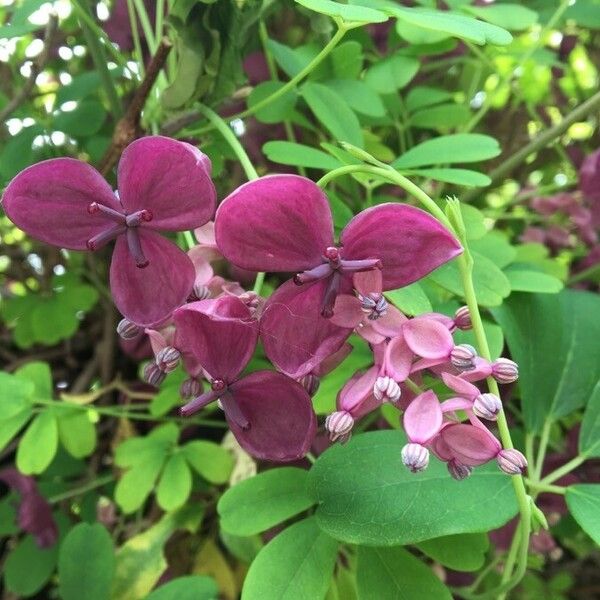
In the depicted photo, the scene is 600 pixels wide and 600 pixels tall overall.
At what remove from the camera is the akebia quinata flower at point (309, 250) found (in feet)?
1.13

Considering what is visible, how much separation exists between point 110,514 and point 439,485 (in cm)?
40

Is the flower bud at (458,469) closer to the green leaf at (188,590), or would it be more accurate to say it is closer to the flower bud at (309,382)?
the flower bud at (309,382)

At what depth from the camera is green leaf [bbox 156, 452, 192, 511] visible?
0.61 metres

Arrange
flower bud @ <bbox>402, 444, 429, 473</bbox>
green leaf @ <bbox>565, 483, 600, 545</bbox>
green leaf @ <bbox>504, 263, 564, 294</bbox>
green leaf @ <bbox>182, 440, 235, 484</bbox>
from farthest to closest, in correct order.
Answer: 1. green leaf @ <bbox>182, 440, 235, 484</bbox>
2. green leaf @ <bbox>504, 263, 564, 294</bbox>
3. green leaf @ <bbox>565, 483, 600, 545</bbox>
4. flower bud @ <bbox>402, 444, 429, 473</bbox>

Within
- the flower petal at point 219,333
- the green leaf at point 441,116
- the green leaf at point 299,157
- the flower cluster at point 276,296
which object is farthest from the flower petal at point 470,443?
the green leaf at point 441,116

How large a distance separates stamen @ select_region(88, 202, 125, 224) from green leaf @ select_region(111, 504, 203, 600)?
354 mm

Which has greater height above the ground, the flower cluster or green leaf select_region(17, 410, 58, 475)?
the flower cluster

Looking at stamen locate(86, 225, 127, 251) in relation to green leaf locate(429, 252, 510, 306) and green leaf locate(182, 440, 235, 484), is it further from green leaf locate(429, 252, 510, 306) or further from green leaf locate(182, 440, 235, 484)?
green leaf locate(182, 440, 235, 484)

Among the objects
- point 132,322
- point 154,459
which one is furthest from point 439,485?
point 154,459

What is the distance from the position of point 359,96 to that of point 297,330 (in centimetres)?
→ 30

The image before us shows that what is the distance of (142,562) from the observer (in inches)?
24.8

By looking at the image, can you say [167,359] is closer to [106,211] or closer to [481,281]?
[106,211]

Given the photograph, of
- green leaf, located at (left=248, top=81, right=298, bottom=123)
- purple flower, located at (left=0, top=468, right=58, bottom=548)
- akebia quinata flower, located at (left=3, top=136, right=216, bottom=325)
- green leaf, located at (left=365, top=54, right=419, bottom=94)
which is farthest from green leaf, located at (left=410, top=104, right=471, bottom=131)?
purple flower, located at (left=0, top=468, right=58, bottom=548)

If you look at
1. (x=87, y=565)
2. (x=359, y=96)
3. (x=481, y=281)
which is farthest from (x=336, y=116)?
(x=87, y=565)
